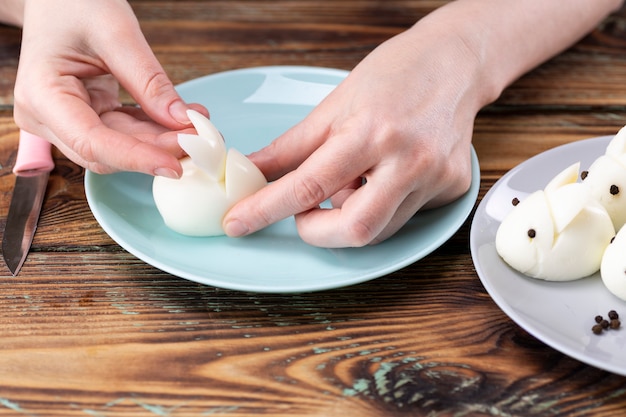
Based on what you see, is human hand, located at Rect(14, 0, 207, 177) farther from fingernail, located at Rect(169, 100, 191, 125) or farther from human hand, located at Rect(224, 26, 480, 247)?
human hand, located at Rect(224, 26, 480, 247)

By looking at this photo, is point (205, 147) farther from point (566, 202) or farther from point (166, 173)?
point (566, 202)

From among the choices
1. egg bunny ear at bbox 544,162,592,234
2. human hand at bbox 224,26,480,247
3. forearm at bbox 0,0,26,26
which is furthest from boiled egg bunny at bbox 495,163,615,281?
forearm at bbox 0,0,26,26

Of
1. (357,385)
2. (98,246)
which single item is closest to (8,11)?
(98,246)

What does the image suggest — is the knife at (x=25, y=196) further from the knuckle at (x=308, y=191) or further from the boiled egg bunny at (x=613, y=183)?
the boiled egg bunny at (x=613, y=183)

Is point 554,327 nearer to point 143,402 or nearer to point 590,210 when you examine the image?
point 590,210

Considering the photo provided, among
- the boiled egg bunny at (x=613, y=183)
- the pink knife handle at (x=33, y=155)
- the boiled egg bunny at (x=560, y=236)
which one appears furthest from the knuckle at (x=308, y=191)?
the pink knife handle at (x=33, y=155)
